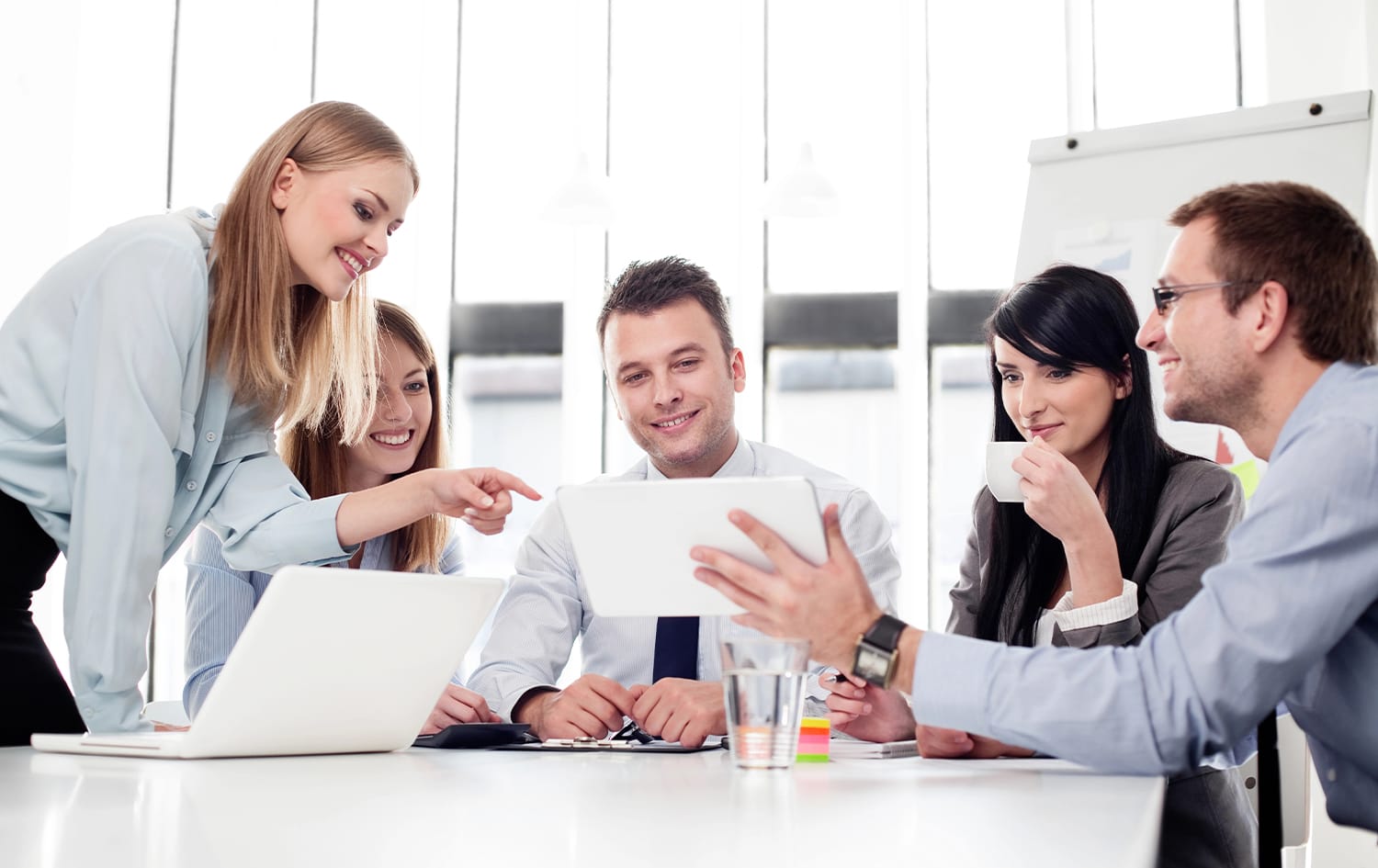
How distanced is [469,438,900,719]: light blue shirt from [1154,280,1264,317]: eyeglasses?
72cm

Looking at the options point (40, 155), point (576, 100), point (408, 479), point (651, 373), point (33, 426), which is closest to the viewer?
point (33, 426)

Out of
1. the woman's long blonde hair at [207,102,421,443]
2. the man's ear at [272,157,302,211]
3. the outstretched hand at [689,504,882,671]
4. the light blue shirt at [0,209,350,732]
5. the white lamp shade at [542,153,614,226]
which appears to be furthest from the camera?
the white lamp shade at [542,153,614,226]

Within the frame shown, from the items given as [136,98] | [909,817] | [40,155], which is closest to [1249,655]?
[909,817]

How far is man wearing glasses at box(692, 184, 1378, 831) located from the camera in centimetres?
116

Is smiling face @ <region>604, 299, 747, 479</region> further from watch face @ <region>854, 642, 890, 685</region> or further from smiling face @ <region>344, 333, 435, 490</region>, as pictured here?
watch face @ <region>854, 642, 890, 685</region>

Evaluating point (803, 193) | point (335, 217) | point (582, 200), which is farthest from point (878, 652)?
point (582, 200)

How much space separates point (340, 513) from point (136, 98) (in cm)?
452

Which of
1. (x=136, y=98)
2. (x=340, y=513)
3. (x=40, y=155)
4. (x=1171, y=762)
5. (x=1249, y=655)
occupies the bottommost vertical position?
(x=1171, y=762)

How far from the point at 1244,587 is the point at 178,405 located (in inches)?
52.0

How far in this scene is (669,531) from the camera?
1268 mm

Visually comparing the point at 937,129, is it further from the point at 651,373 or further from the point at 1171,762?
the point at 1171,762

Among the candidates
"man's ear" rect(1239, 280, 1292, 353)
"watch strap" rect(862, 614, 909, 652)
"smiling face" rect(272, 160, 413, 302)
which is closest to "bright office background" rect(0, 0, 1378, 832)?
"smiling face" rect(272, 160, 413, 302)

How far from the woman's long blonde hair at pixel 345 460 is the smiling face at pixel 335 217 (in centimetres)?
47

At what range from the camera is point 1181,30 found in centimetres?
517
